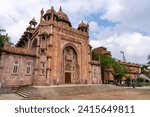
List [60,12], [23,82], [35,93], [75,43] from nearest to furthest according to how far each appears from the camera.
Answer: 1. [35,93]
2. [23,82]
3. [75,43]
4. [60,12]

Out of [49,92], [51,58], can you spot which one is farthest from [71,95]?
[51,58]

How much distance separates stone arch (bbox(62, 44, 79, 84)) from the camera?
24.7 m

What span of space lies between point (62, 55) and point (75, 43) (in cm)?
376

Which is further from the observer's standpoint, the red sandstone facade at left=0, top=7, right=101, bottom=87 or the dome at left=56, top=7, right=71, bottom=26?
the dome at left=56, top=7, right=71, bottom=26

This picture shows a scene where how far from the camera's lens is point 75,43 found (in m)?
26.2

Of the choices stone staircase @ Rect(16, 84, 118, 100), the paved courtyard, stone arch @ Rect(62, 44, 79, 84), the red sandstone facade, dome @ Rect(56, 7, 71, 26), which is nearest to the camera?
the paved courtyard

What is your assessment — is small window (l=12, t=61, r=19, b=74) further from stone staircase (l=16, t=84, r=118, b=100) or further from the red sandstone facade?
stone staircase (l=16, t=84, r=118, b=100)

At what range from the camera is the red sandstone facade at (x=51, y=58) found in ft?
63.9

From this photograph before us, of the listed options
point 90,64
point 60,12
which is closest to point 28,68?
point 90,64

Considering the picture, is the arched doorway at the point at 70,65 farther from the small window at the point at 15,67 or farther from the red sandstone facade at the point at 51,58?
the small window at the point at 15,67

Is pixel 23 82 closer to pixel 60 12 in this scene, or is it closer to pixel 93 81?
pixel 93 81

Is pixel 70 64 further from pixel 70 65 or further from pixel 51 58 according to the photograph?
pixel 51 58

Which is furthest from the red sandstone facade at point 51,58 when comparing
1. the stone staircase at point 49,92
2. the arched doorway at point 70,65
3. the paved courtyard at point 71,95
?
the paved courtyard at point 71,95

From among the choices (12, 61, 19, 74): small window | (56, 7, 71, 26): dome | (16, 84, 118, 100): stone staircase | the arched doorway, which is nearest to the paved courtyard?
(16, 84, 118, 100): stone staircase
